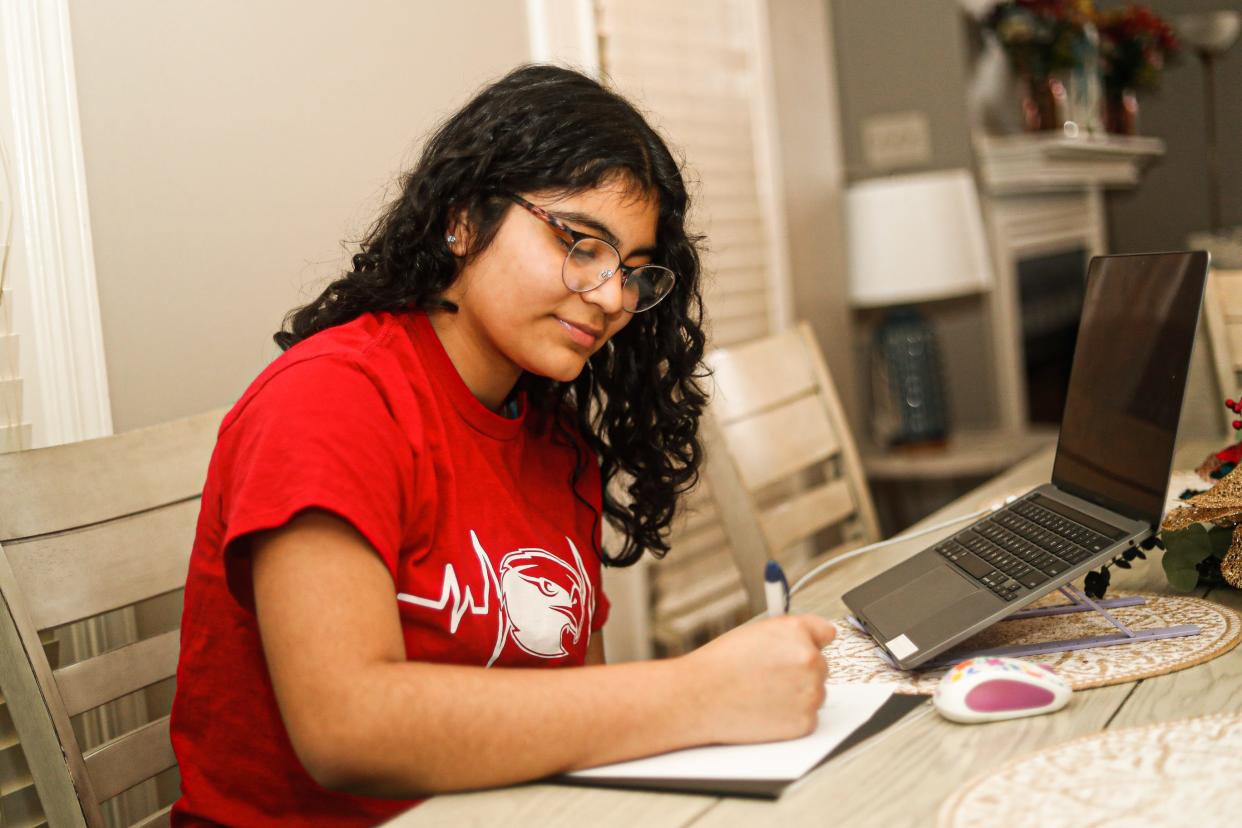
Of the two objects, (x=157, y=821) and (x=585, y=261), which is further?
(x=157, y=821)

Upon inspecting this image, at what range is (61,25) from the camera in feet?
4.61

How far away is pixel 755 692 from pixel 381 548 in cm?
28

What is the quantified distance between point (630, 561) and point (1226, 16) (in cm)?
448

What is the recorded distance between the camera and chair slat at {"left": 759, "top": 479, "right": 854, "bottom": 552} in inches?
64.4

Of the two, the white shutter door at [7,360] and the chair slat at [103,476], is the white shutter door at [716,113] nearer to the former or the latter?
the white shutter door at [7,360]

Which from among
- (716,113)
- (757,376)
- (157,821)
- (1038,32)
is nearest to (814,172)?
(716,113)

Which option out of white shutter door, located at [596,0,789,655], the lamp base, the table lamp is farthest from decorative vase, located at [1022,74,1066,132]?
white shutter door, located at [596,0,789,655]

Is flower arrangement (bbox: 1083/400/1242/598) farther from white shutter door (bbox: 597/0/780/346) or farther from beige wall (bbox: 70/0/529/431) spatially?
white shutter door (bbox: 597/0/780/346)

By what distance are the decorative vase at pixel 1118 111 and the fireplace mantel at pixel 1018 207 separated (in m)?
0.37

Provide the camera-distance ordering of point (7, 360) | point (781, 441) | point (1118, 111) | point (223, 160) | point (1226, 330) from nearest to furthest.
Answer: point (7, 360)
point (223, 160)
point (781, 441)
point (1226, 330)
point (1118, 111)

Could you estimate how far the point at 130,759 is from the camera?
3.56 ft

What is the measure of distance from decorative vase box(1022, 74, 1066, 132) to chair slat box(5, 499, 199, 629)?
3320 mm

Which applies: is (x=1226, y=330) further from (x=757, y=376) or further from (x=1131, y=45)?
(x=1131, y=45)

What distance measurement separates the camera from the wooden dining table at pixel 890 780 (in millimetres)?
707
